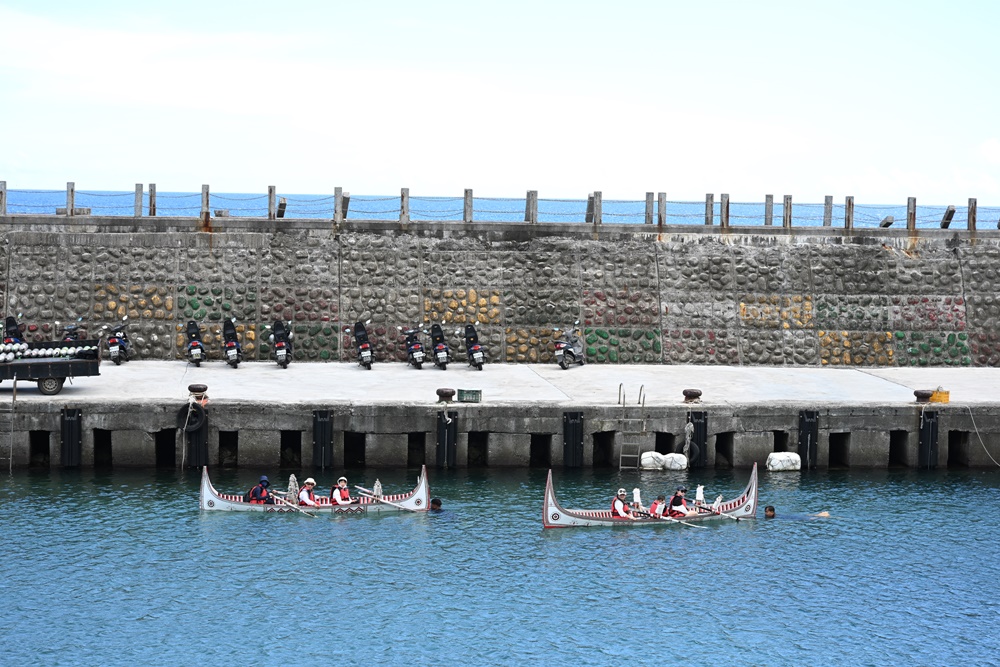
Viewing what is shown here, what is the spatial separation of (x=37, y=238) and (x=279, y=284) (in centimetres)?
825

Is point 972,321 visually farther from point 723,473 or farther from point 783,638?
point 783,638

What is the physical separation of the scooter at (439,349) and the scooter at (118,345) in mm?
9875

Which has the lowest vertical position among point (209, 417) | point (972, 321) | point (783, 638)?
point (783, 638)

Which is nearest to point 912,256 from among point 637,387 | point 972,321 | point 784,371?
point 972,321

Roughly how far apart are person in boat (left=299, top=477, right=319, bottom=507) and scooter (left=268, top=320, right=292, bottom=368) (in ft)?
32.1

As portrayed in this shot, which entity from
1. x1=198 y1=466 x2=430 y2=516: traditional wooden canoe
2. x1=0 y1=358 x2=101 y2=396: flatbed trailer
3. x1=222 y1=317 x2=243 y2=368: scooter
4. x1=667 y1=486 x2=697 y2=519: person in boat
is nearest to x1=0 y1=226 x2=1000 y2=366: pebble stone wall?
x1=222 y1=317 x2=243 y2=368: scooter

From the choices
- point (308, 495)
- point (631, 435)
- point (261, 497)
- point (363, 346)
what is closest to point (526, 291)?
point (363, 346)

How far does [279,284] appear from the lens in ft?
149

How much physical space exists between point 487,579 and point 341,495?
627cm

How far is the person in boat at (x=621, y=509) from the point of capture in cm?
3297

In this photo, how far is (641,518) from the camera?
109 ft

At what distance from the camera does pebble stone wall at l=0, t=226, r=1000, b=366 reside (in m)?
44.8

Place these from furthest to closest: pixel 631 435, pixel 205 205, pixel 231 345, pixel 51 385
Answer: pixel 205 205
pixel 231 345
pixel 631 435
pixel 51 385

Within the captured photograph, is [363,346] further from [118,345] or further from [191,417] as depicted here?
[191,417]
